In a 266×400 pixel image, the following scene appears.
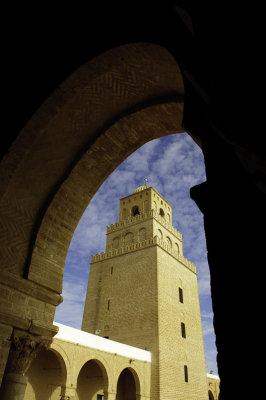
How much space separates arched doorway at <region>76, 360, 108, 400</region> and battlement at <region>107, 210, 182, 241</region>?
38.6ft

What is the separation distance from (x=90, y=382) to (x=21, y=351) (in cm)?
1629

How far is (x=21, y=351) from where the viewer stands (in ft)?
12.9

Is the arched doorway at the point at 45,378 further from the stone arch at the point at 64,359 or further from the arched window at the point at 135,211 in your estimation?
the arched window at the point at 135,211

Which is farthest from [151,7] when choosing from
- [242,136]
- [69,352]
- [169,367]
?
[169,367]

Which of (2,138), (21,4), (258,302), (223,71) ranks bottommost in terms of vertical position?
(258,302)

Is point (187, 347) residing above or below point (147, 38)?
above

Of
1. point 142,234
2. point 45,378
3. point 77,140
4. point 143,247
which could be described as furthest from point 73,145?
point 142,234

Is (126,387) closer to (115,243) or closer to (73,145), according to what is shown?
(115,243)

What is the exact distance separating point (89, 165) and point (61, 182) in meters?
0.52

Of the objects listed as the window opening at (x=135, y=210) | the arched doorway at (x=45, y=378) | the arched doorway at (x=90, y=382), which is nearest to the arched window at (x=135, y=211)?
the window opening at (x=135, y=210)

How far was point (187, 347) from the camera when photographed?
21.7 metres

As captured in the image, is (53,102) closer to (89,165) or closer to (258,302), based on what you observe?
(89,165)

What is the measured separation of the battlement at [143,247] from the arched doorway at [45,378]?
34.7ft

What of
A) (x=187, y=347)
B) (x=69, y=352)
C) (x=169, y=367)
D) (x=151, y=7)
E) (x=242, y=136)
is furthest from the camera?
(x=187, y=347)
